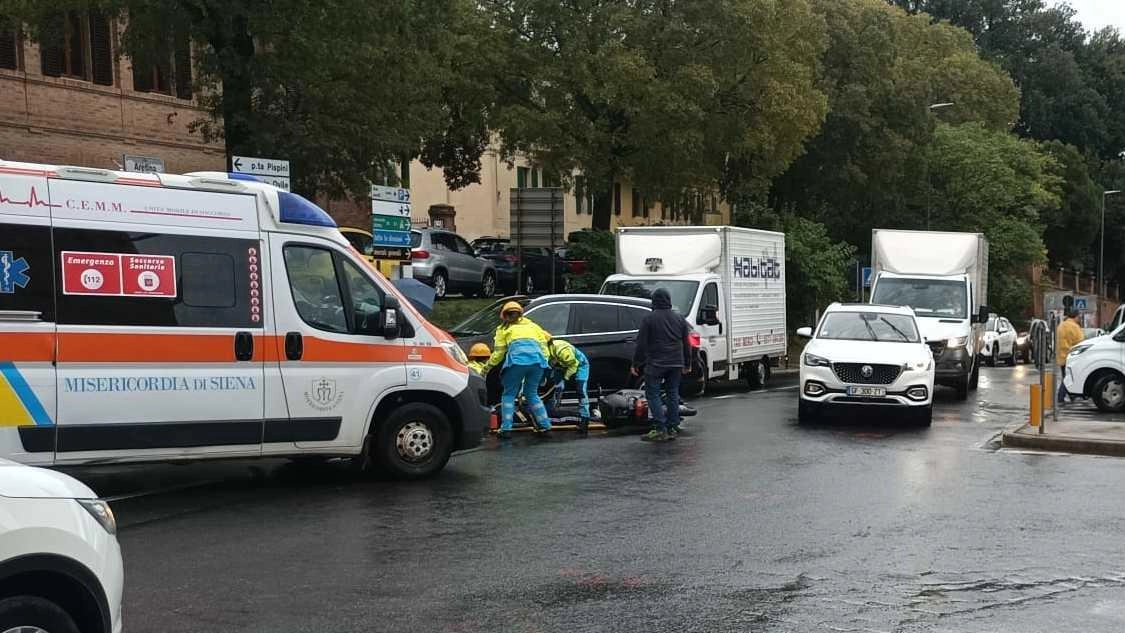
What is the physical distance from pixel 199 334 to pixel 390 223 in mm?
9017

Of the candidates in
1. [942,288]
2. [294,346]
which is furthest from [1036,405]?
[294,346]

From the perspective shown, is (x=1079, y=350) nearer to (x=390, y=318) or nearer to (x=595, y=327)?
(x=595, y=327)

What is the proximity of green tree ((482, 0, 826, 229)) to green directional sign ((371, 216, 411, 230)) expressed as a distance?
14145 millimetres

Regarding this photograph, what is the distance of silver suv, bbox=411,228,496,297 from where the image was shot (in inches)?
1190

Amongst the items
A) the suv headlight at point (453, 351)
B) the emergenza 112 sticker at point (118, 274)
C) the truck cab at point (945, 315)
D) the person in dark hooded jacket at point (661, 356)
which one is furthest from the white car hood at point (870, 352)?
the emergenza 112 sticker at point (118, 274)

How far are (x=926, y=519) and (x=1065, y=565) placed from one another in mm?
1713

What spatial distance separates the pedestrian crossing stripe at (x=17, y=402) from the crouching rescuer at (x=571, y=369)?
21.7 ft

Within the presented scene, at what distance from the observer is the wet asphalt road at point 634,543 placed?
6.74 metres

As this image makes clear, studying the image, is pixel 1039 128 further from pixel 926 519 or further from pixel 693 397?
pixel 926 519

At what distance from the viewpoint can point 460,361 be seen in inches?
462

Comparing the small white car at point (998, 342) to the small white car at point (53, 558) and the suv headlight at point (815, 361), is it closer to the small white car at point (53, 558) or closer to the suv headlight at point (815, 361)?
the suv headlight at point (815, 361)

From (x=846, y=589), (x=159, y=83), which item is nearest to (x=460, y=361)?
(x=846, y=589)

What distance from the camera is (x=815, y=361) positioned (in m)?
17.0

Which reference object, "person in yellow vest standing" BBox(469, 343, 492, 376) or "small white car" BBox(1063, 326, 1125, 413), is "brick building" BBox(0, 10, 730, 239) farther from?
"small white car" BBox(1063, 326, 1125, 413)
